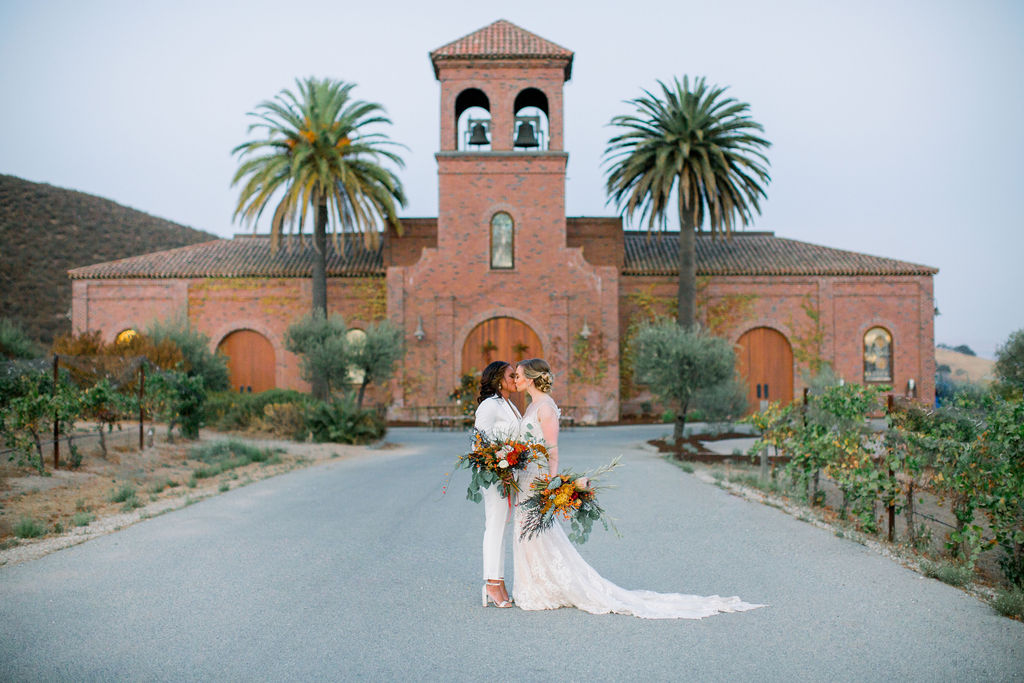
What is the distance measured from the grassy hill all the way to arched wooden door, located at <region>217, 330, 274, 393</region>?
1513 cm

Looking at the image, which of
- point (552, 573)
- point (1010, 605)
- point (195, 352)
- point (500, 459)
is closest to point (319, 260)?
point (195, 352)

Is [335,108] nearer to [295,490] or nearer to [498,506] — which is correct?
[295,490]

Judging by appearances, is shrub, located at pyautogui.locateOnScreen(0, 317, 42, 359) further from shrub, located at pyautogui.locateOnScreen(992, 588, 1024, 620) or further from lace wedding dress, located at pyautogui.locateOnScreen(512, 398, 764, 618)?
shrub, located at pyautogui.locateOnScreen(992, 588, 1024, 620)

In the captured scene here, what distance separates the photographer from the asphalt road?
4.44 meters

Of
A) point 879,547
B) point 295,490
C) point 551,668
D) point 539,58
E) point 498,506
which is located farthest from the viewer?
point 539,58

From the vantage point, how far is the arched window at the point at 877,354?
29953 mm

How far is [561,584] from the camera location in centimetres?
563

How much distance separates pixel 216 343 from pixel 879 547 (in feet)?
89.0

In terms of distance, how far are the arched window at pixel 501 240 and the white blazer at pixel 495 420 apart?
21.2 m

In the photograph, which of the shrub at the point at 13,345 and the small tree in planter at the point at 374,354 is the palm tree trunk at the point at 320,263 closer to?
the small tree in planter at the point at 374,354

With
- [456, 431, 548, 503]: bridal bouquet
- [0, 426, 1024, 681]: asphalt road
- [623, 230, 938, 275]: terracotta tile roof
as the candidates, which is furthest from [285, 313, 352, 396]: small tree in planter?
[456, 431, 548, 503]: bridal bouquet

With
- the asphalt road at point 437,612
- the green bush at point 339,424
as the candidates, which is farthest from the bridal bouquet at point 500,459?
the green bush at point 339,424

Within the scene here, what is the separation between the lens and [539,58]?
26047 millimetres

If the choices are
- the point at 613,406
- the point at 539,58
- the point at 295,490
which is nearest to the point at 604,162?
A: the point at 539,58
